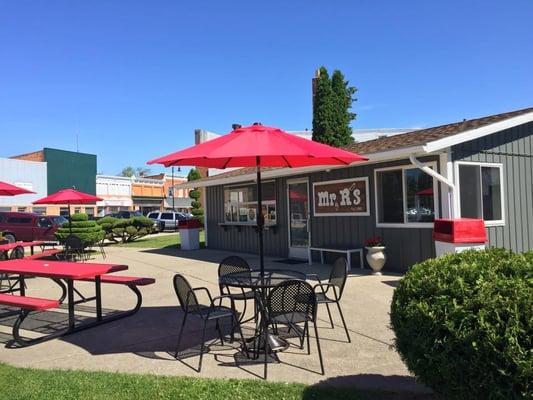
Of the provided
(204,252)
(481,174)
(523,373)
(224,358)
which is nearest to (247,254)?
(204,252)

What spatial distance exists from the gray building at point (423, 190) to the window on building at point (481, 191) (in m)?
0.02

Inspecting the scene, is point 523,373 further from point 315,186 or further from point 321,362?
point 315,186

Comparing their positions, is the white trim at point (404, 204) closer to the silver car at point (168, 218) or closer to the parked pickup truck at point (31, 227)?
the parked pickup truck at point (31, 227)

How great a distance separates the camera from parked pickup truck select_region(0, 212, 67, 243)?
21.7 metres

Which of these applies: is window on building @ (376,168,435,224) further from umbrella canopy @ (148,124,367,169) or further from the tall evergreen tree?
the tall evergreen tree

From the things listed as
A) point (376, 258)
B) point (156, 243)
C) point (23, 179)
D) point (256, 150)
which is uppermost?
point (23, 179)

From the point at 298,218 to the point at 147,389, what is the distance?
939cm

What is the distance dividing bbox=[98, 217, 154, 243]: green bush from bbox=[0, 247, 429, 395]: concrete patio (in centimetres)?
1423

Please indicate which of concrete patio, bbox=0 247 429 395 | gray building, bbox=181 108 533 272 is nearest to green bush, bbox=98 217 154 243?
gray building, bbox=181 108 533 272

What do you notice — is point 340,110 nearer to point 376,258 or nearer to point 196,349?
point 376,258

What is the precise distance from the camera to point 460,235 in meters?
8.18

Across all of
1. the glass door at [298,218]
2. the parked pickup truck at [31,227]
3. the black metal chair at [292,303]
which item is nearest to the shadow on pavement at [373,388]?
the black metal chair at [292,303]

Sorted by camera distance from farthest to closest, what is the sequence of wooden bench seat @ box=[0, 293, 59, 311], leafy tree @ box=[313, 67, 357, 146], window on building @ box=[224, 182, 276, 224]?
leafy tree @ box=[313, 67, 357, 146] < window on building @ box=[224, 182, 276, 224] < wooden bench seat @ box=[0, 293, 59, 311]

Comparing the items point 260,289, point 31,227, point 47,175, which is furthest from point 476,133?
point 47,175
